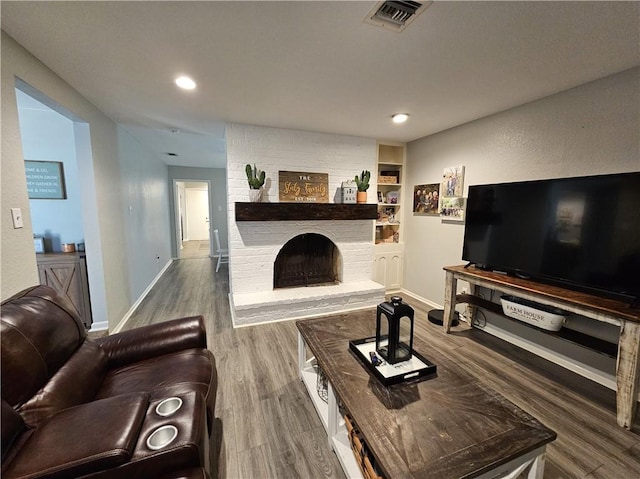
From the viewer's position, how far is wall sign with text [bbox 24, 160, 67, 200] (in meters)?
2.76

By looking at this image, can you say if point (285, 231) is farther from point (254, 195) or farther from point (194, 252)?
point (194, 252)

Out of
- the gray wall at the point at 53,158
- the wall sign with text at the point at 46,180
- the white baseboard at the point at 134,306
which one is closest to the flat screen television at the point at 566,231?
the white baseboard at the point at 134,306

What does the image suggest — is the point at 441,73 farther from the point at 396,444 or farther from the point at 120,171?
the point at 120,171

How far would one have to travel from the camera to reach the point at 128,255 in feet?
11.2

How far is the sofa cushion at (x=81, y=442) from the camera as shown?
2.57 feet

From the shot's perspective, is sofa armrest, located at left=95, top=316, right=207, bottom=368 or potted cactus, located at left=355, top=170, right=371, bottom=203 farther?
potted cactus, located at left=355, top=170, right=371, bottom=203

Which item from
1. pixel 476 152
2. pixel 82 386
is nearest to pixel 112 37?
pixel 82 386

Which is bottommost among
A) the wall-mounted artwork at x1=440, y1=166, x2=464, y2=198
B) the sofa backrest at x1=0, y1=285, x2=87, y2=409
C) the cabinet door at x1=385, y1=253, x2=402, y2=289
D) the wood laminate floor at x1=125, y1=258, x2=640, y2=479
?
the wood laminate floor at x1=125, y1=258, x2=640, y2=479

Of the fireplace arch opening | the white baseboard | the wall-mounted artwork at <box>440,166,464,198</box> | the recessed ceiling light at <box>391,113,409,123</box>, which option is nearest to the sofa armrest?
the white baseboard

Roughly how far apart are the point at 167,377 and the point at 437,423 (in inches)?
50.5

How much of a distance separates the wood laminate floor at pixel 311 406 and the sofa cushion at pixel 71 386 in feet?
2.45

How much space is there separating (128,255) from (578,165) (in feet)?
15.6

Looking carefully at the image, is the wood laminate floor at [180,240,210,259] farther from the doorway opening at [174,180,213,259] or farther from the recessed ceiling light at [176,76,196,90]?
the recessed ceiling light at [176,76,196,90]

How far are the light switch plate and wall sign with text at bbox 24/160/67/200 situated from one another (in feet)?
5.28
